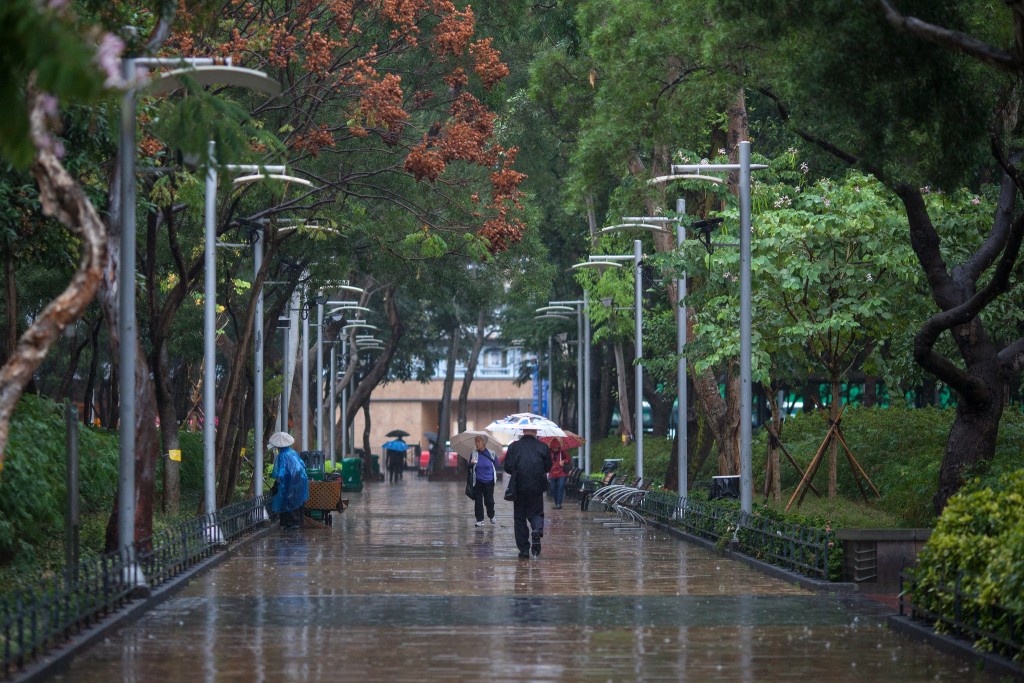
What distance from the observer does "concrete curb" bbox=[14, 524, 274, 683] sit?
1214 cm

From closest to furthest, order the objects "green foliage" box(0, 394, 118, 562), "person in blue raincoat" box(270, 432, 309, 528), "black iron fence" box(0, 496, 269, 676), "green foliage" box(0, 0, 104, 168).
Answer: "green foliage" box(0, 0, 104, 168) < "black iron fence" box(0, 496, 269, 676) < "green foliage" box(0, 394, 118, 562) < "person in blue raincoat" box(270, 432, 309, 528)

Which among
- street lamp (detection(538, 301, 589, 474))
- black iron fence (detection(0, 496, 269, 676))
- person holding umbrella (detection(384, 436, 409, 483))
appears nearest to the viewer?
black iron fence (detection(0, 496, 269, 676))

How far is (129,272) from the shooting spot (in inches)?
698

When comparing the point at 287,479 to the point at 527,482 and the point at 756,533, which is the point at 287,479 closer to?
the point at 527,482

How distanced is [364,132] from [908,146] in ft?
29.7

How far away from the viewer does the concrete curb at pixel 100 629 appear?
12141 millimetres

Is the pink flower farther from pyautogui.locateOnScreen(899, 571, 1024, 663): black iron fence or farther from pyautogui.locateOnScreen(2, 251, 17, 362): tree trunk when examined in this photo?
pyautogui.locateOnScreen(2, 251, 17, 362): tree trunk

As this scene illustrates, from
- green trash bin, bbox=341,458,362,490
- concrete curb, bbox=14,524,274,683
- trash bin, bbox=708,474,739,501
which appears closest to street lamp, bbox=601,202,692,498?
trash bin, bbox=708,474,739,501

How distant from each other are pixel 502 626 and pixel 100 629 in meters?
3.48

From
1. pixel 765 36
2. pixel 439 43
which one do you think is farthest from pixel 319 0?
pixel 765 36

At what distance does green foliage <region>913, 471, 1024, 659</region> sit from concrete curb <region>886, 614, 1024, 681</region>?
13 cm

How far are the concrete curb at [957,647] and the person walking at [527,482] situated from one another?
8.74 meters

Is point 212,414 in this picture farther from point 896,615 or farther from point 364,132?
point 896,615

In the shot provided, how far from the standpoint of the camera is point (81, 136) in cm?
1942
